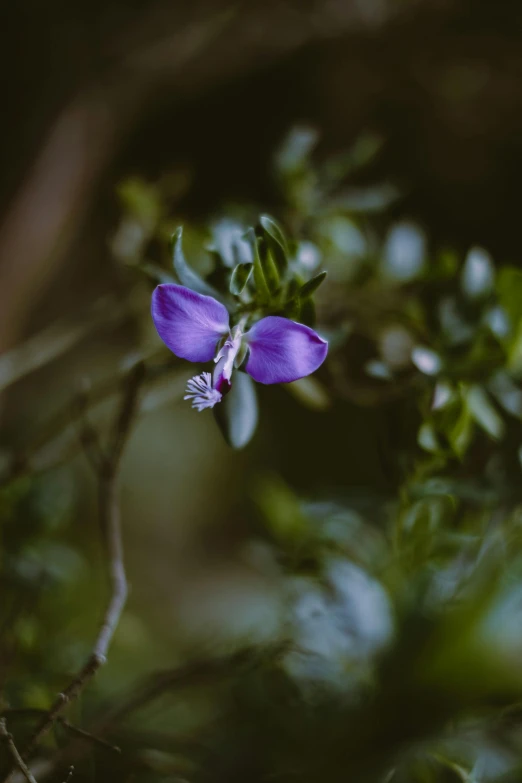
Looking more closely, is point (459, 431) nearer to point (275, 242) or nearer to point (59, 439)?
point (275, 242)

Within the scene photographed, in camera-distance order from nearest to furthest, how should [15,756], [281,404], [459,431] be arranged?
[15,756] → [459,431] → [281,404]

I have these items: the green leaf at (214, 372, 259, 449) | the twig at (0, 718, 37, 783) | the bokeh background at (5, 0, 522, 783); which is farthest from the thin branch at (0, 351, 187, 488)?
the twig at (0, 718, 37, 783)

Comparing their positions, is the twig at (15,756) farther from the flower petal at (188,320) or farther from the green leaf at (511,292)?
the green leaf at (511,292)

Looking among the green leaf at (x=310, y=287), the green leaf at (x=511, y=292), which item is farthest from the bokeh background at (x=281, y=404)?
the green leaf at (x=310, y=287)

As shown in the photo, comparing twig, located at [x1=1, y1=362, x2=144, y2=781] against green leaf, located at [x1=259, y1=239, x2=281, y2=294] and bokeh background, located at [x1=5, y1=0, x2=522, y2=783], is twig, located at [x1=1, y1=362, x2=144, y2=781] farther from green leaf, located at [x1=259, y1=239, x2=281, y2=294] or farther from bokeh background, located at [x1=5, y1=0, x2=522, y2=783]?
green leaf, located at [x1=259, y1=239, x2=281, y2=294]

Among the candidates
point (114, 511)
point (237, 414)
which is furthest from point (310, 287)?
point (114, 511)
